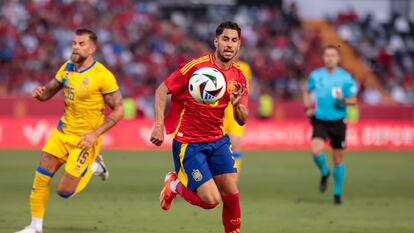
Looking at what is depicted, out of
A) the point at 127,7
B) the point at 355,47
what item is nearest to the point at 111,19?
the point at 127,7

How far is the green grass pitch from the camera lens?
11.2 metres

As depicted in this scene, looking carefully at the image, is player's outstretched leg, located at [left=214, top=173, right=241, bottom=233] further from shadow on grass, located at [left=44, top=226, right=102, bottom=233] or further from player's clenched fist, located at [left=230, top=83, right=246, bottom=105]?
shadow on grass, located at [left=44, top=226, right=102, bottom=233]

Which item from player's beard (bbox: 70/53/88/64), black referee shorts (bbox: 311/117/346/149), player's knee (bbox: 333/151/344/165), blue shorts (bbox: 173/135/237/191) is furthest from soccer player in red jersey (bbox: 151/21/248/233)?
black referee shorts (bbox: 311/117/346/149)

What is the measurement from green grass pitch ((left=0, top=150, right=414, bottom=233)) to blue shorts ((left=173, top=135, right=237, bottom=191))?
5.58 feet

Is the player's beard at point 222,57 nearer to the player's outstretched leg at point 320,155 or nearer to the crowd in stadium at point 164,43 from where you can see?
the player's outstretched leg at point 320,155

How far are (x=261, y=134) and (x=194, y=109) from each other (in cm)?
1730

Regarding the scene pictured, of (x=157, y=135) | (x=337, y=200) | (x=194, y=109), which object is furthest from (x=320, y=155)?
(x=157, y=135)

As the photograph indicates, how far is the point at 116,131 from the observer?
82.1 ft

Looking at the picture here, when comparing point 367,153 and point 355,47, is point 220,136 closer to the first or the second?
point 367,153

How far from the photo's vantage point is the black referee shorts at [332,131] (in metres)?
14.5

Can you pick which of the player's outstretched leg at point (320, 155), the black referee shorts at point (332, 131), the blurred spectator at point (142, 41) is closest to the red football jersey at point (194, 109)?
the black referee shorts at point (332, 131)

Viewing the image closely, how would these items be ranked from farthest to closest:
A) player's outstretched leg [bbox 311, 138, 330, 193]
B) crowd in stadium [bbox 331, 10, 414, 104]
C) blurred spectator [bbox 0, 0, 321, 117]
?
crowd in stadium [bbox 331, 10, 414, 104]
blurred spectator [bbox 0, 0, 321, 117]
player's outstretched leg [bbox 311, 138, 330, 193]

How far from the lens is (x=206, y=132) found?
9.16m

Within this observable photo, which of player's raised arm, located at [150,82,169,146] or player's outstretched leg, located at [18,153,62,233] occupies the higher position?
player's raised arm, located at [150,82,169,146]
